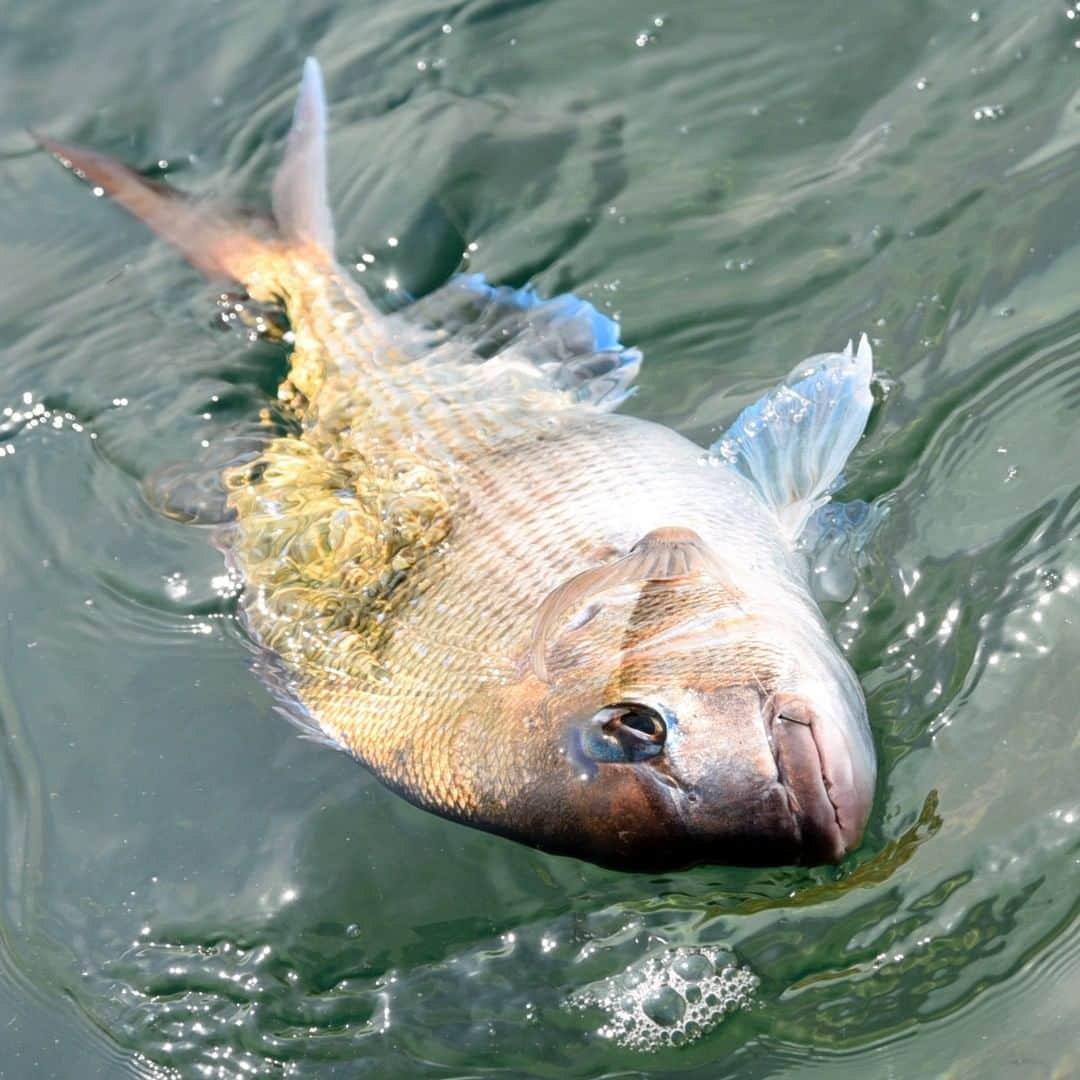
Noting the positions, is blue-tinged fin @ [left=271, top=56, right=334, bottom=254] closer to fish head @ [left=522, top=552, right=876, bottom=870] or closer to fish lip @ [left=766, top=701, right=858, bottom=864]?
fish head @ [left=522, top=552, right=876, bottom=870]

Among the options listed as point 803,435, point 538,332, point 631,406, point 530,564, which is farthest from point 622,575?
point 538,332

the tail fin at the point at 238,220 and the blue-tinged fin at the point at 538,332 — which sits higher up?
the tail fin at the point at 238,220

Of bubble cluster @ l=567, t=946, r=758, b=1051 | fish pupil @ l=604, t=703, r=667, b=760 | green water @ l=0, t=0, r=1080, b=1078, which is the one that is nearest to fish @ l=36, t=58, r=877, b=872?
fish pupil @ l=604, t=703, r=667, b=760

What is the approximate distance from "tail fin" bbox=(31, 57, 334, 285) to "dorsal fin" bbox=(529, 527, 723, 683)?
224 centimetres

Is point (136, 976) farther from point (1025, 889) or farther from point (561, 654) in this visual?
point (1025, 889)

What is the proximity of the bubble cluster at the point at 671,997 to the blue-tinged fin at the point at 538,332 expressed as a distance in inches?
74.5

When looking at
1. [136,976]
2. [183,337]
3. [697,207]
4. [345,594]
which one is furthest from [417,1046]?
[697,207]

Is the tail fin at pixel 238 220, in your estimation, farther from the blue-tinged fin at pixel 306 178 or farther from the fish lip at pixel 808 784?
the fish lip at pixel 808 784

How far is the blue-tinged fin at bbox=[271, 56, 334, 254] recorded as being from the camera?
16.8ft

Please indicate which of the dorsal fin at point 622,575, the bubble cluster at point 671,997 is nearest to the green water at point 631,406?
the bubble cluster at point 671,997

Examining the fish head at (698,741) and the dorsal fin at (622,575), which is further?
the dorsal fin at (622,575)

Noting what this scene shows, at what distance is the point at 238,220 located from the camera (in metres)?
5.32

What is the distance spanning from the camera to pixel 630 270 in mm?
5285

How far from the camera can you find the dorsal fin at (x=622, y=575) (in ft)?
10.7
